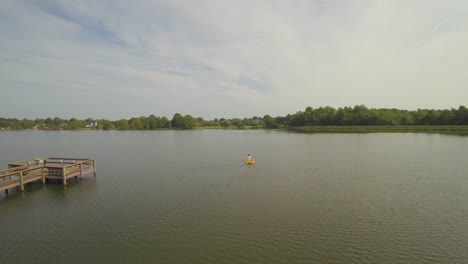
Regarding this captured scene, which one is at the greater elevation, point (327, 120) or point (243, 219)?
point (327, 120)

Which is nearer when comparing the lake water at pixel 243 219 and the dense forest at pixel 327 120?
the lake water at pixel 243 219

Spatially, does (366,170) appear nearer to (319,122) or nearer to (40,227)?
(40,227)

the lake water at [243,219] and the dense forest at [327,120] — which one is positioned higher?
the dense forest at [327,120]

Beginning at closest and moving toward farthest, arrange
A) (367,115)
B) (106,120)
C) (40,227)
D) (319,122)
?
(40,227) → (367,115) → (319,122) → (106,120)

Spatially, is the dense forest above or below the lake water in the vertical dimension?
above

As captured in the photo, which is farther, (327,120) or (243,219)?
(327,120)

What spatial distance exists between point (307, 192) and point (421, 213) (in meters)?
7.17

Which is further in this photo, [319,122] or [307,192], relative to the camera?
[319,122]

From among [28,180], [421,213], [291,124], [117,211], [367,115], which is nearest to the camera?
[421,213]

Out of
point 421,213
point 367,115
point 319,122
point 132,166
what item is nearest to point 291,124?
point 319,122

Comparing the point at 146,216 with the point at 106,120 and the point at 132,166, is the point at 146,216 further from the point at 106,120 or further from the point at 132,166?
the point at 106,120

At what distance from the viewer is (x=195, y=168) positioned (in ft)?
103

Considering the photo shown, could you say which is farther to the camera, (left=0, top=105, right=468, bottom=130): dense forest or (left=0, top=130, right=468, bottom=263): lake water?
(left=0, top=105, right=468, bottom=130): dense forest

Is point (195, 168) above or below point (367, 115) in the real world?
below
